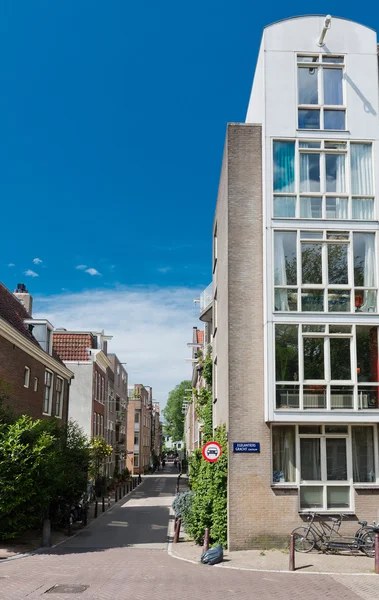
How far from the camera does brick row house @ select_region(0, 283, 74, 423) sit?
2533 cm

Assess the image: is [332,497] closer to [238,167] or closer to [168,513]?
[238,167]

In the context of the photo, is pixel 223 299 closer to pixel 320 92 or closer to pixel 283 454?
pixel 283 454

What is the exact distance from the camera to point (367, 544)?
17.1m

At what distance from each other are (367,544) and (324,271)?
26.6 ft

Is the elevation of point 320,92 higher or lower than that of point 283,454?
higher

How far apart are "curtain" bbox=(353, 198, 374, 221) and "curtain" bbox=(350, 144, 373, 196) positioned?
234 millimetres

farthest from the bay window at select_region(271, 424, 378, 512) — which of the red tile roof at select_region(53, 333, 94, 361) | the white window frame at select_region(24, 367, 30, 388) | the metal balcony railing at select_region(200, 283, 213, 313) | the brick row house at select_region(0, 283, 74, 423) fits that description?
the red tile roof at select_region(53, 333, 94, 361)

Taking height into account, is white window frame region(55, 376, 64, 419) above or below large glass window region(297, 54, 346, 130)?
below

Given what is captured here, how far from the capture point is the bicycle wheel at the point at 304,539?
1750cm

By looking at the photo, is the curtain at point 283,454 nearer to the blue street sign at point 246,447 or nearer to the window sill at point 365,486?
the blue street sign at point 246,447

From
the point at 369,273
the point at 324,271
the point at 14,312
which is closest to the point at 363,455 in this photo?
the point at 369,273

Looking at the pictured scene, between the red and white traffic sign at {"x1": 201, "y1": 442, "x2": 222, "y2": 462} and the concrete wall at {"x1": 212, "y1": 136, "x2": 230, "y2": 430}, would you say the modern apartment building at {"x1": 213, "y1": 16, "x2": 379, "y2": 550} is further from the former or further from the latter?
the red and white traffic sign at {"x1": 201, "y1": 442, "x2": 222, "y2": 462}

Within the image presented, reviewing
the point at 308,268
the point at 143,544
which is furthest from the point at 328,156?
the point at 143,544

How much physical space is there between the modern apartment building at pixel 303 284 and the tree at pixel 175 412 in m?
93.1
